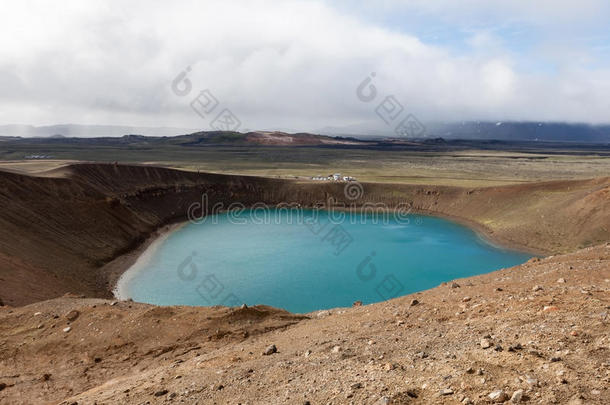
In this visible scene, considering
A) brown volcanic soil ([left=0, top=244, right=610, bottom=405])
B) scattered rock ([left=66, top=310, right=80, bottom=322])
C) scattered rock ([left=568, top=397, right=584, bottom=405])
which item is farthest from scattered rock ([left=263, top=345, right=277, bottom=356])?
scattered rock ([left=66, top=310, right=80, bottom=322])

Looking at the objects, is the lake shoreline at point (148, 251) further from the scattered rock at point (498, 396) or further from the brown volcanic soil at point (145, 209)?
the scattered rock at point (498, 396)

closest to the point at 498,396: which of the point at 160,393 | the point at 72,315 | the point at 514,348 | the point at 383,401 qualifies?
the point at 383,401

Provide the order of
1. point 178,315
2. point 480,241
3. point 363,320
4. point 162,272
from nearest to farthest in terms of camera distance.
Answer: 1. point 363,320
2. point 178,315
3. point 162,272
4. point 480,241

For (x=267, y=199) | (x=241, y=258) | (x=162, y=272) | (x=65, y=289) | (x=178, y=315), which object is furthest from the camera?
(x=267, y=199)

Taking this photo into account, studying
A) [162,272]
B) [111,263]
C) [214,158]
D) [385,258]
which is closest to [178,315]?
[162,272]

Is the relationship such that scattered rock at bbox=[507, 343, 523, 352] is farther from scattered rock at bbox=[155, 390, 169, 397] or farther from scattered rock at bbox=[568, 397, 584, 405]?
scattered rock at bbox=[155, 390, 169, 397]

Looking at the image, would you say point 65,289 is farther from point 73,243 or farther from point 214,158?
point 214,158

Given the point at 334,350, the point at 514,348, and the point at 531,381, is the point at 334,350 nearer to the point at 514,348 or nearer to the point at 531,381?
the point at 514,348
